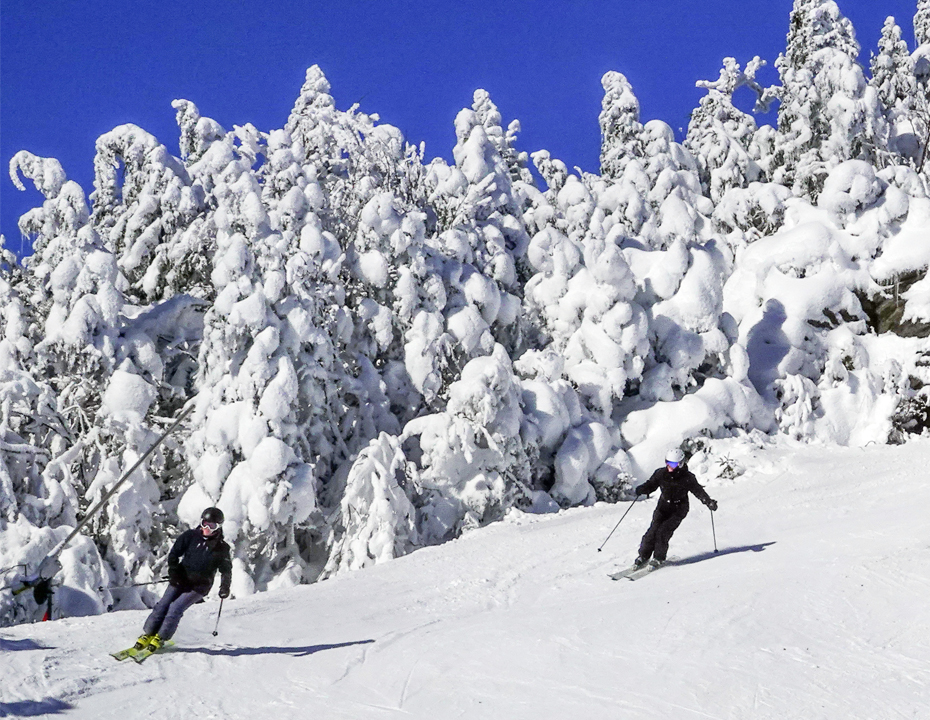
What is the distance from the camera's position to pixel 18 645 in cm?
775

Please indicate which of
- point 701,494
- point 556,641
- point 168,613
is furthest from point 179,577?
point 701,494

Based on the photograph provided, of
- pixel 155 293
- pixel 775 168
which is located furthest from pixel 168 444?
pixel 775 168

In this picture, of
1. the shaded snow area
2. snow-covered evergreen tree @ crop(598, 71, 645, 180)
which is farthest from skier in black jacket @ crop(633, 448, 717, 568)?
snow-covered evergreen tree @ crop(598, 71, 645, 180)

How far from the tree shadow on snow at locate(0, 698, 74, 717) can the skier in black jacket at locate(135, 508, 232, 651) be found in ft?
4.61

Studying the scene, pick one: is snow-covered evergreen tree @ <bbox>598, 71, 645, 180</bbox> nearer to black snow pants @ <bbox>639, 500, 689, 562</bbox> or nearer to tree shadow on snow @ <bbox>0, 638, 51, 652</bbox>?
black snow pants @ <bbox>639, 500, 689, 562</bbox>

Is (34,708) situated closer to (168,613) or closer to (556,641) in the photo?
(168,613)

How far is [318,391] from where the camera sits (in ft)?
62.7

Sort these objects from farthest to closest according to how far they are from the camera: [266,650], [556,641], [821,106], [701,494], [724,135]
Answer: [724,135] < [821,106] < [701,494] < [556,641] < [266,650]

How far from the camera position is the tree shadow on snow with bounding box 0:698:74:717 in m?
6.06

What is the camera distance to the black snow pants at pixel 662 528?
11.3 metres

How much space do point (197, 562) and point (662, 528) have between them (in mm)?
5913

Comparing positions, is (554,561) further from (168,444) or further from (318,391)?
(168,444)

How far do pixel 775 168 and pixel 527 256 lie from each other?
1096 cm

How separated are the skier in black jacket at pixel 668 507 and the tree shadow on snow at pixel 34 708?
7149 mm
